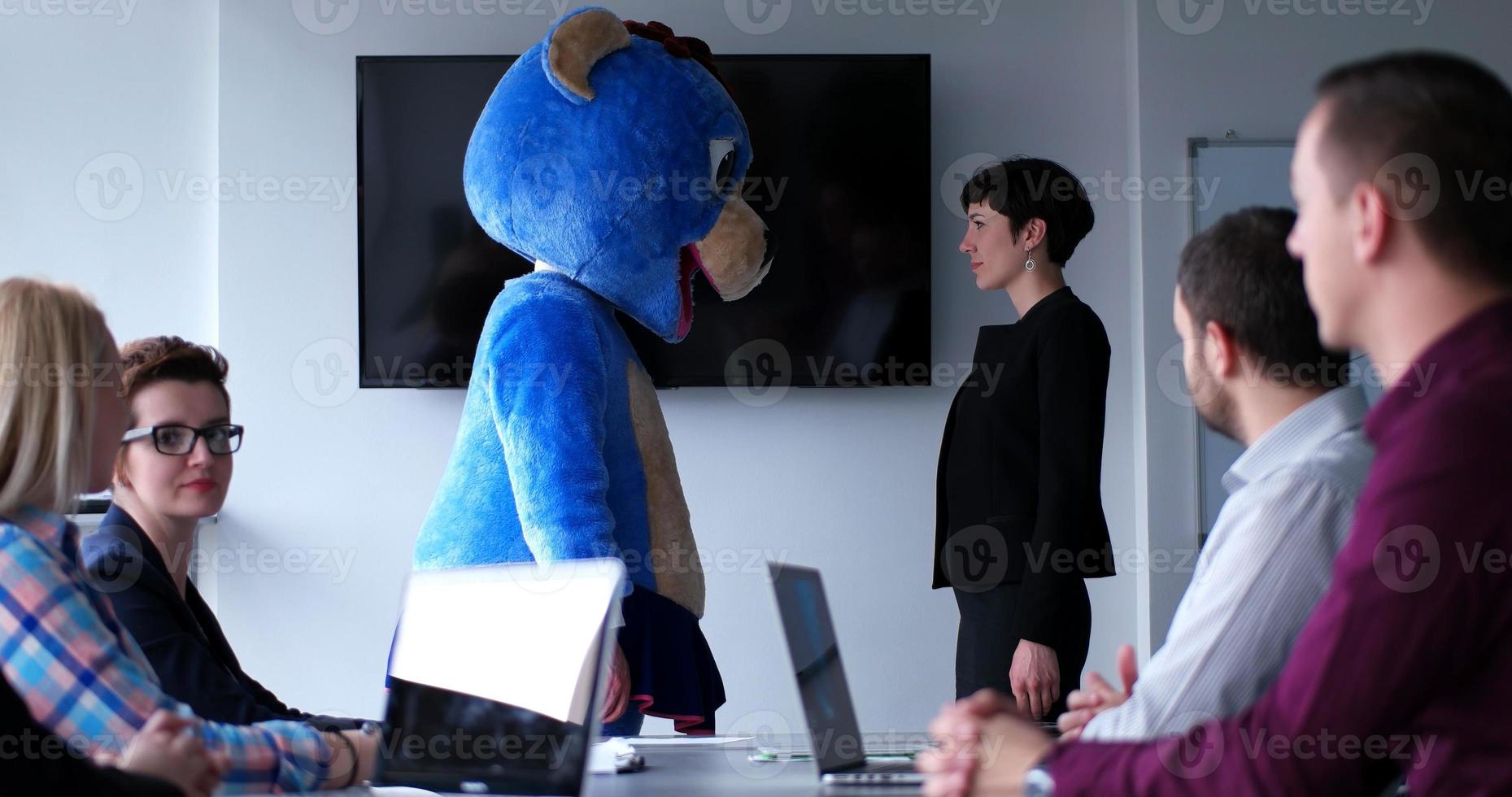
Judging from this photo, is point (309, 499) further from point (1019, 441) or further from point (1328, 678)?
point (1328, 678)

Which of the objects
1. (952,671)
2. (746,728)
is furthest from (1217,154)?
(746,728)

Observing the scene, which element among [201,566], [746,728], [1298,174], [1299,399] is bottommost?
[746,728]

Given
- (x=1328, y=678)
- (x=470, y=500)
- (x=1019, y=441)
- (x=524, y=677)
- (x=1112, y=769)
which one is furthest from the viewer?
(x=1019, y=441)

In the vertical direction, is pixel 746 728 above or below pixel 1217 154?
below

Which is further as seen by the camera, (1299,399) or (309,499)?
(309,499)

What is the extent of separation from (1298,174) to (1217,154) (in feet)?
9.12

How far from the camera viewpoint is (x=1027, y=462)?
8.04ft

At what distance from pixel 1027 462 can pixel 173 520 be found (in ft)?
4.61

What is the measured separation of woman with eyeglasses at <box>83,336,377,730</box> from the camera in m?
1.76

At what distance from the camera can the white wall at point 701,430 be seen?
3.67 metres

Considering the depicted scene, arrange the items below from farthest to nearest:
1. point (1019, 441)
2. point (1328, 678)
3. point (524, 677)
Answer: point (1019, 441) < point (524, 677) < point (1328, 678)

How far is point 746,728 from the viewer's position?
3.68m
